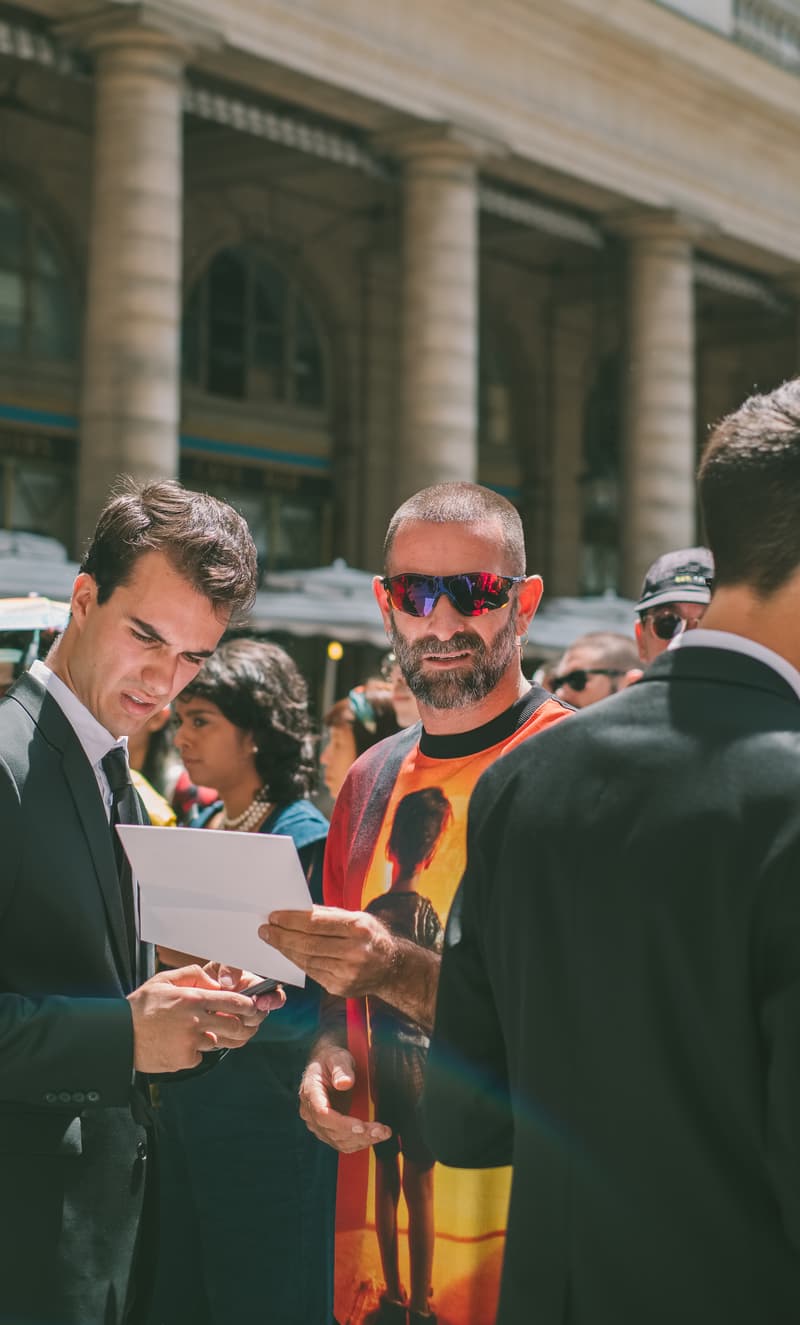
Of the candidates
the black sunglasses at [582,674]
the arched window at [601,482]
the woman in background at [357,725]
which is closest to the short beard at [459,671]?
the woman in background at [357,725]

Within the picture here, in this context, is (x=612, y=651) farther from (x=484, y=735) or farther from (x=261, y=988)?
(x=261, y=988)

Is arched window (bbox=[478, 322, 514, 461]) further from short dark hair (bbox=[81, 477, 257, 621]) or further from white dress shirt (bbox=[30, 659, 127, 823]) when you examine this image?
white dress shirt (bbox=[30, 659, 127, 823])

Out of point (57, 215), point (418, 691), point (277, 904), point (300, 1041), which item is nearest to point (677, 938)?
point (277, 904)

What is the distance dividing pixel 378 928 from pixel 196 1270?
6.33 ft

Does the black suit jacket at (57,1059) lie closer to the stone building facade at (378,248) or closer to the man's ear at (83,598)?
the man's ear at (83,598)

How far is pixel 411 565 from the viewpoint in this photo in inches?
130

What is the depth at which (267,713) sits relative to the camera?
509cm

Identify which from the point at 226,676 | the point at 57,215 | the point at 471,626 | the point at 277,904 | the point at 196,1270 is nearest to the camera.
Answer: the point at 277,904

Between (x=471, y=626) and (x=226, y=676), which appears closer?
(x=471, y=626)

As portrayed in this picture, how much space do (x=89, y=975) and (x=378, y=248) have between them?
25.2 m

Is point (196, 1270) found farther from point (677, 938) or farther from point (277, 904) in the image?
point (677, 938)

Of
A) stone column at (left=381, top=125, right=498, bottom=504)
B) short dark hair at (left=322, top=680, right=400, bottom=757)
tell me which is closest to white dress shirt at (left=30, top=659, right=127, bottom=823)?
short dark hair at (left=322, top=680, right=400, bottom=757)

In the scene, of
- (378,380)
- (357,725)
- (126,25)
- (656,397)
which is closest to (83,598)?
(357,725)

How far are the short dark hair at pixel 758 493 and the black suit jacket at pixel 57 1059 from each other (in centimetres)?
134
